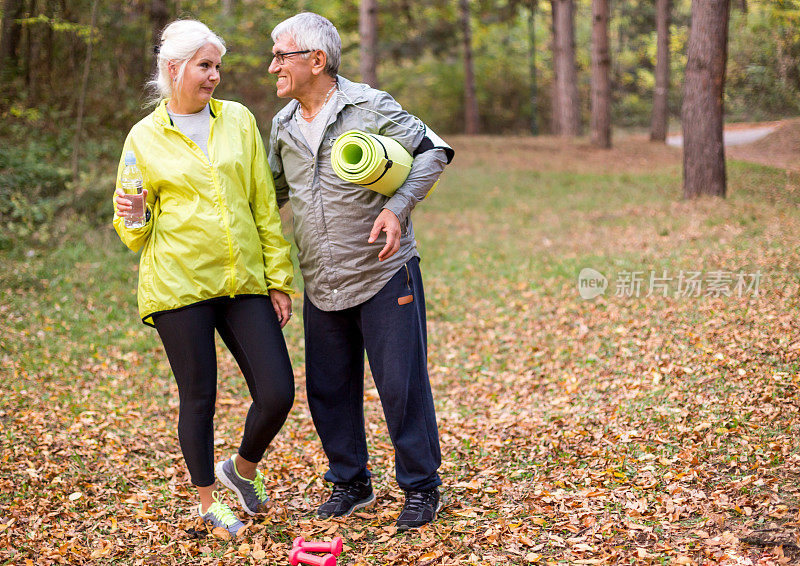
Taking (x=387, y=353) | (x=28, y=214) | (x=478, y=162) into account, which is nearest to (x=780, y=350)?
(x=387, y=353)

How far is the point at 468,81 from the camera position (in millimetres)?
27234

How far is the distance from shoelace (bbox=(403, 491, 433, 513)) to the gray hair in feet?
6.59

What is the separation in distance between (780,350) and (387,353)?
2.94m

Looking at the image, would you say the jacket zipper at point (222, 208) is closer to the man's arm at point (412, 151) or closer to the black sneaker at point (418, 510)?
the man's arm at point (412, 151)

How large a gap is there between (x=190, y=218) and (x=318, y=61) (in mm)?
882

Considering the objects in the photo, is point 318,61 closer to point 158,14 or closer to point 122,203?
point 122,203

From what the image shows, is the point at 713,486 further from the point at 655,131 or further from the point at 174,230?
the point at 655,131

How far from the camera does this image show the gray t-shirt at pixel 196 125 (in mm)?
3348

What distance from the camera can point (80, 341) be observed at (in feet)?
22.1

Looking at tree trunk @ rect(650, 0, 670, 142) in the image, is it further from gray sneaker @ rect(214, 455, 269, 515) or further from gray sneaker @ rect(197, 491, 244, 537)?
gray sneaker @ rect(197, 491, 244, 537)

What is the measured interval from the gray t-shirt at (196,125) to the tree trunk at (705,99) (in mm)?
8707

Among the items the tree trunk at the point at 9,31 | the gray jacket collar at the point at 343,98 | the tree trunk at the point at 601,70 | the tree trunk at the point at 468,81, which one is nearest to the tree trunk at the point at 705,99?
the tree trunk at the point at 601,70

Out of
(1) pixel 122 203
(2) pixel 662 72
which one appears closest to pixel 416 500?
(1) pixel 122 203

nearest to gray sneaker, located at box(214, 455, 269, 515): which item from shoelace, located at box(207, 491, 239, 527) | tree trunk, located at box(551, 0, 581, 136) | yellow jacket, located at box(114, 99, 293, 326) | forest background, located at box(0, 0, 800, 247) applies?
shoelace, located at box(207, 491, 239, 527)
